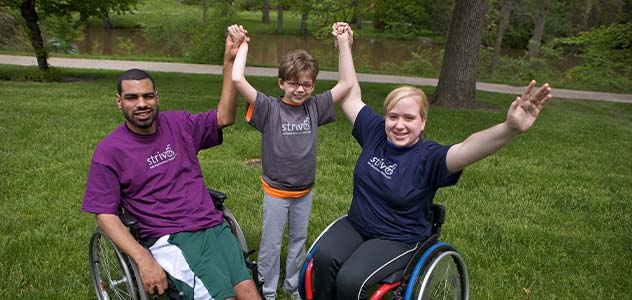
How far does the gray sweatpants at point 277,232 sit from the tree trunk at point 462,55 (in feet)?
24.6

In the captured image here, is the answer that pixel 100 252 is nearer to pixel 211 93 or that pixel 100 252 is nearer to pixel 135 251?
pixel 135 251

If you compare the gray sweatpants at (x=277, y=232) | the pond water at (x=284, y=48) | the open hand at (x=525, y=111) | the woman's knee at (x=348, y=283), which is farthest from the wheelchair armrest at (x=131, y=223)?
the pond water at (x=284, y=48)

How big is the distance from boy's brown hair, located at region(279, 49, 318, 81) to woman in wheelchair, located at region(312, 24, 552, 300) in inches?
17.9

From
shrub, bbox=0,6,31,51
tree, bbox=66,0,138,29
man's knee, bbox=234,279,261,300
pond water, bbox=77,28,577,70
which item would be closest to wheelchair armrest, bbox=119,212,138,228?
man's knee, bbox=234,279,261,300

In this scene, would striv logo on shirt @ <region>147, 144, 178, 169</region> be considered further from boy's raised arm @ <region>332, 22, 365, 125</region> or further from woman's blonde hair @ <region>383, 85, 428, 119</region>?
woman's blonde hair @ <region>383, 85, 428, 119</region>

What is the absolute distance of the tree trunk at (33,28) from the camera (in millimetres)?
10509

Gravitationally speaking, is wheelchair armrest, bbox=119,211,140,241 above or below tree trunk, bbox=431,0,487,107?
below

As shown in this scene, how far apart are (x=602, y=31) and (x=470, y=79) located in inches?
157

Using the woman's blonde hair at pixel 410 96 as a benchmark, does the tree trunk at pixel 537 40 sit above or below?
above

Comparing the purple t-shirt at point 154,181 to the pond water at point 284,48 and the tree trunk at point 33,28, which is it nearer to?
the tree trunk at point 33,28

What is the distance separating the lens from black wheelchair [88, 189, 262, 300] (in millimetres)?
2322

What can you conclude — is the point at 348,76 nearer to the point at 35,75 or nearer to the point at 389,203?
the point at 389,203

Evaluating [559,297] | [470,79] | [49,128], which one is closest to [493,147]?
[559,297]

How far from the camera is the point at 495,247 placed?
3.76 metres
